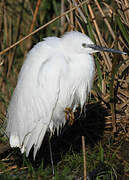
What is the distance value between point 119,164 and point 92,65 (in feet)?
2.57

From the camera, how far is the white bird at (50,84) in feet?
7.02

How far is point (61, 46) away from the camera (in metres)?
2.24

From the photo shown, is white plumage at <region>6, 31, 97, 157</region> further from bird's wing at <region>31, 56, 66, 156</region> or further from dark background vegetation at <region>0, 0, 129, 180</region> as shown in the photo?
dark background vegetation at <region>0, 0, 129, 180</region>

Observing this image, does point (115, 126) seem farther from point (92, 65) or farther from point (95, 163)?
point (92, 65)

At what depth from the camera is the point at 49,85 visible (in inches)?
85.0

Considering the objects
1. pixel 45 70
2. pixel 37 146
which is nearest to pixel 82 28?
pixel 45 70

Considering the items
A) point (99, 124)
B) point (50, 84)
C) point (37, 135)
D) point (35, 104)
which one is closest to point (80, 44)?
point (50, 84)

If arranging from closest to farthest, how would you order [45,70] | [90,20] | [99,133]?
[45,70], [90,20], [99,133]

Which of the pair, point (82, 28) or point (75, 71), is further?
point (82, 28)

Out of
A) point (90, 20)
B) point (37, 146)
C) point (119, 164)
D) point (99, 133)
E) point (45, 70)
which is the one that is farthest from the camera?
point (99, 133)

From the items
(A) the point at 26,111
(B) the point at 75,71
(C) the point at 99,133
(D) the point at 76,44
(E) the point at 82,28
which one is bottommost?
(C) the point at 99,133

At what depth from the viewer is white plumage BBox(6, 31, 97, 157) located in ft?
7.03

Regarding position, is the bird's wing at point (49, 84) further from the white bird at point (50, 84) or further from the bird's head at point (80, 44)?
the bird's head at point (80, 44)

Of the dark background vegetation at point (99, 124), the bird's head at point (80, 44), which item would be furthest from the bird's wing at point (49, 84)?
the dark background vegetation at point (99, 124)
